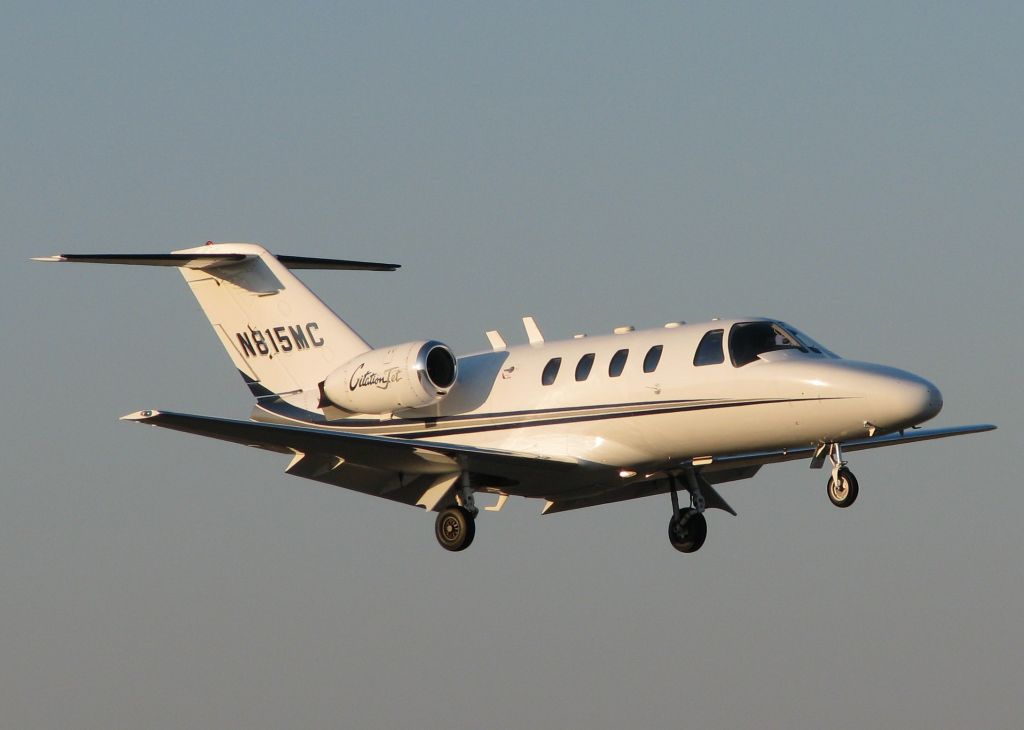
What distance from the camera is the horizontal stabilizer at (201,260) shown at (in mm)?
28766


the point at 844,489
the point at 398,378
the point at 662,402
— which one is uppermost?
the point at 398,378

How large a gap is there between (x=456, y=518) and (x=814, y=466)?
17.9 ft

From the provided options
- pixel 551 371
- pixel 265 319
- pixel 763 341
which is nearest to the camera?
pixel 763 341

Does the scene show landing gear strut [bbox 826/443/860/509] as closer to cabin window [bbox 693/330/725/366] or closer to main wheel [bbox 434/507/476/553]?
cabin window [bbox 693/330/725/366]

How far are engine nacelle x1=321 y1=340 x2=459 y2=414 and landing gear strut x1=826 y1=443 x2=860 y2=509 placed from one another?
6.33 metres

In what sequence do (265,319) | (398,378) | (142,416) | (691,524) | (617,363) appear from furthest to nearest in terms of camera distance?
(265,319) < (691,524) < (398,378) < (617,363) < (142,416)

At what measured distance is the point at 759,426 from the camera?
24844mm

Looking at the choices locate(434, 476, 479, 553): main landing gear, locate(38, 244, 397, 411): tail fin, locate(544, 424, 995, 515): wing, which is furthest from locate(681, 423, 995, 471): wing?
locate(38, 244, 397, 411): tail fin

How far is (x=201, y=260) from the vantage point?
101 ft

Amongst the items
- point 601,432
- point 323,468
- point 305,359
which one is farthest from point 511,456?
point 305,359

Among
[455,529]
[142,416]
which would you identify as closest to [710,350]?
[455,529]

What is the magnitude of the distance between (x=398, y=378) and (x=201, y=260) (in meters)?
5.40

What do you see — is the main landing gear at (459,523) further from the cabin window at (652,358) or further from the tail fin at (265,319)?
the tail fin at (265,319)

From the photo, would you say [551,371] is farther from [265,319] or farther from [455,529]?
[265,319]
